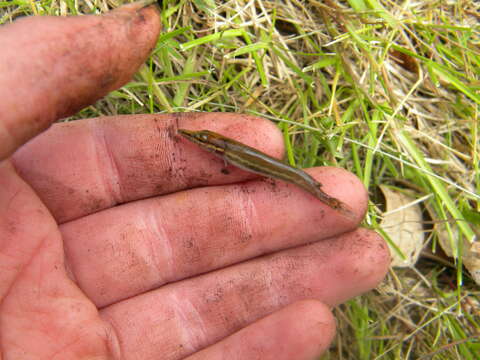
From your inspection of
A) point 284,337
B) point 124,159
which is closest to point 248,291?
point 284,337

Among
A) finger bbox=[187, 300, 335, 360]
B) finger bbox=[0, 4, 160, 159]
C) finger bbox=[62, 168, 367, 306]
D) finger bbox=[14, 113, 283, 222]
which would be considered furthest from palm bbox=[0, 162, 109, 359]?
finger bbox=[187, 300, 335, 360]

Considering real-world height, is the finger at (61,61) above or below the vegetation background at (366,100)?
above

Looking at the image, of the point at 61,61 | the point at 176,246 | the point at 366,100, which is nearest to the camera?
the point at 61,61

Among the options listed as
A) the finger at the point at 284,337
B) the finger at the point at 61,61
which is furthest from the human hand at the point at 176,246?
the finger at the point at 61,61

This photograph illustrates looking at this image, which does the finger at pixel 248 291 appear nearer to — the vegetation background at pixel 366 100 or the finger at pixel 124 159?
the vegetation background at pixel 366 100

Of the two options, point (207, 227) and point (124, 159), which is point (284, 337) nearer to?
point (207, 227)

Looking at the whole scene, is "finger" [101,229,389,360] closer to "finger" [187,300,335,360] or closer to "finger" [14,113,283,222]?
"finger" [187,300,335,360]

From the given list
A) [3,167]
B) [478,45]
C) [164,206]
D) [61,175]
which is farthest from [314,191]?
[478,45]
